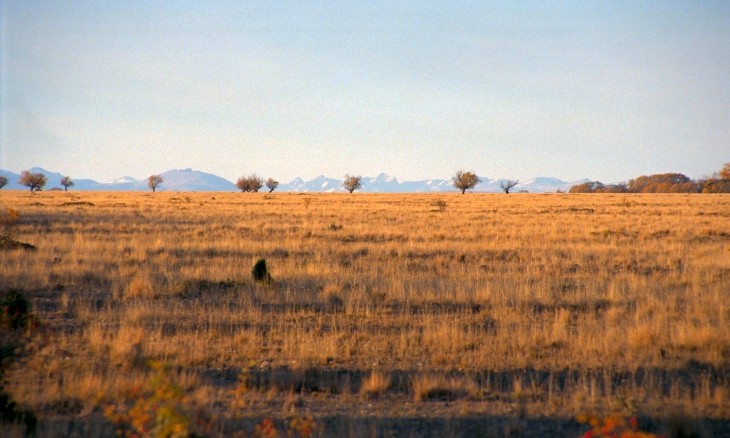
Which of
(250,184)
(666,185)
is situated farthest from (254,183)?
(666,185)

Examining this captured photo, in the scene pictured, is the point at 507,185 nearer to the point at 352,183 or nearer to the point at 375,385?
the point at 352,183

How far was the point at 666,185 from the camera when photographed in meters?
137

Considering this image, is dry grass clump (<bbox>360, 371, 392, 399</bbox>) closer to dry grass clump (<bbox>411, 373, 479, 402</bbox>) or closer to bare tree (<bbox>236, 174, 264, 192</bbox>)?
dry grass clump (<bbox>411, 373, 479, 402</bbox>)

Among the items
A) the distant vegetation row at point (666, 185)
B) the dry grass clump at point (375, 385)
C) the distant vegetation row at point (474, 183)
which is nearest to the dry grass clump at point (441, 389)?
the dry grass clump at point (375, 385)

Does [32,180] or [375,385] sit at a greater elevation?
[32,180]

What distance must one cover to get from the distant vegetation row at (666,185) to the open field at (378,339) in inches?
4025

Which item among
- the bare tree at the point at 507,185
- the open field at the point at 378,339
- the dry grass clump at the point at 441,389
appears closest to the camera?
the open field at the point at 378,339

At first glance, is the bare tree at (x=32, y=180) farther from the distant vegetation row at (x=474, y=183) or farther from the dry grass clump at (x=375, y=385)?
the dry grass clump at (x=375, y=385)

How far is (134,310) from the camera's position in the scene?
9.05 m

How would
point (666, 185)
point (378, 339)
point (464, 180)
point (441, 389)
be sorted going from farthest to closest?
point (666, 185), point (464, 180), point (378, 339), point (441, 389)

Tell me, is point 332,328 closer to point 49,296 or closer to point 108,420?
point 108,420

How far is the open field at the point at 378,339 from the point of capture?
5574 mm

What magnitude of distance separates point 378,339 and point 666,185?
487 ft

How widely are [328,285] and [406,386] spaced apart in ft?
17.3
